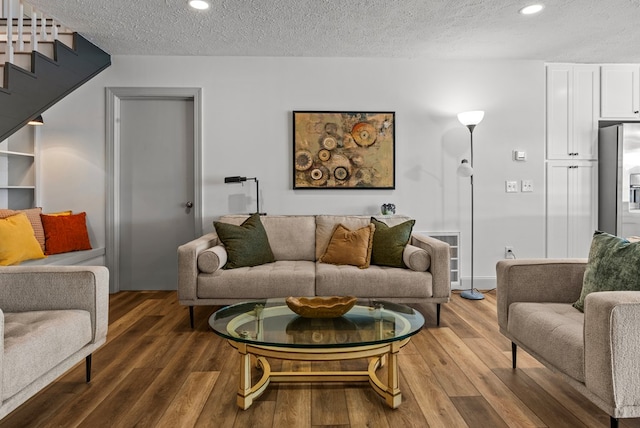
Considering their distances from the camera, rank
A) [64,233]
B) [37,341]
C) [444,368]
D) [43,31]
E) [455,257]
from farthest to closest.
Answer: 1. [455,257]
2. [64,233]
3. [43,31]
4. [444,368]
5. [37,341]

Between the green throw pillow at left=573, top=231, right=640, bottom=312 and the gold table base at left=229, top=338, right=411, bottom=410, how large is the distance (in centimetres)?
96

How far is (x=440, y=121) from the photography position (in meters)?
4.20

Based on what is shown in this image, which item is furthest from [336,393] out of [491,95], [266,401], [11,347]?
[491,95]

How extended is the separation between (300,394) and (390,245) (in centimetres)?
157

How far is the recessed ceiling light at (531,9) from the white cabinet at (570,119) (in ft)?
4.59

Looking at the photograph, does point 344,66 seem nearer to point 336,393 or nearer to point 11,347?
point 336,393

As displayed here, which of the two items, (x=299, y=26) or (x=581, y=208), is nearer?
(x=299, y=26)

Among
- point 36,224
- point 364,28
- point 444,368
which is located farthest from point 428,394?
point 36,224

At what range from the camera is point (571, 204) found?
14.2ft

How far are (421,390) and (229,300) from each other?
5.10ft

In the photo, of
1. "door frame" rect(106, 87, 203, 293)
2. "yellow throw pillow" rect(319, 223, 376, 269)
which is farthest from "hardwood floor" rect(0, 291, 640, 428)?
"door frame" rect(106, 87, 203, 293)

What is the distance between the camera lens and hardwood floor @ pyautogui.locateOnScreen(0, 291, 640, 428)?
5.77ft

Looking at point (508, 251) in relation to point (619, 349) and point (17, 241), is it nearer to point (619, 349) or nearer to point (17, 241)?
point (619, 349)

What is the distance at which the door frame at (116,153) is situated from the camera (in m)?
4.06
